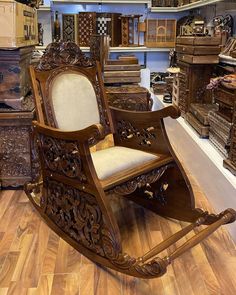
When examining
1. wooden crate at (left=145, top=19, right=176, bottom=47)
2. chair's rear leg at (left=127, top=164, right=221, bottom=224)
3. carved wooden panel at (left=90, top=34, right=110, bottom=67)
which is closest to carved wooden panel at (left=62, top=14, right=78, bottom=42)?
carved wooden panel at (left=90, top=34, right=110, bottom=67)

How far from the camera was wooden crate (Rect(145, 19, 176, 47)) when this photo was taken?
4.34 meters

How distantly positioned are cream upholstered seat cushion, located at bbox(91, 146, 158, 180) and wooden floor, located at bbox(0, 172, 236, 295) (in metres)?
0.41

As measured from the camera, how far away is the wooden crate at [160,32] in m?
4.34

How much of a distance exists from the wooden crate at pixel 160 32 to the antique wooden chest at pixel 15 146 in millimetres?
2462

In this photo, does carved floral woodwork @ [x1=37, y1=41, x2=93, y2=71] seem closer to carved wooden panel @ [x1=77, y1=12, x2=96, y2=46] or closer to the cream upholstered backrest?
the cream upholstered backrest

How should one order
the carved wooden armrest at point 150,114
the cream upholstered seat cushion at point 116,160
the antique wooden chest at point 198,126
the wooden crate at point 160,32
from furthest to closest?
1. the wooden crate at point 160,32
2. the antique wooden chest at point 198,126
3. the carved wooden armrest at point 150,114
4. the cream upholstered seat cushion at point 116,160

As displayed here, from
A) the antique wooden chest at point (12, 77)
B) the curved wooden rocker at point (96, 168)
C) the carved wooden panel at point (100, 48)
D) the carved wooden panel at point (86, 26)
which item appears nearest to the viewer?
the curved wooden rocker at point (96, 168)

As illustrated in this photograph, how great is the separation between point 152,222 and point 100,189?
633mm

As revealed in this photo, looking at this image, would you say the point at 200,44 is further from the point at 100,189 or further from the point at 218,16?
the point at 100,189

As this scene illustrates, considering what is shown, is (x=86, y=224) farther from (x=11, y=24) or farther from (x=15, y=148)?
(x=11, y=24)

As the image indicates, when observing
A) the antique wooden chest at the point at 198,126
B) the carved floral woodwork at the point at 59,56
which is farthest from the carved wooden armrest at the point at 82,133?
the antique wooden chest at the point at 198,126

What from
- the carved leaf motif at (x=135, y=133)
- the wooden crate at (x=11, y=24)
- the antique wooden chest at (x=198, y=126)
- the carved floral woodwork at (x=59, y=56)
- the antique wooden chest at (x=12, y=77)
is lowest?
the antique wooden chest at (x=198, y=126)

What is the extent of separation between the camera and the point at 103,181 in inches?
65.1

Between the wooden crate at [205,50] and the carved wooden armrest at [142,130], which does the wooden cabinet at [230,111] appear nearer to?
the carved wooden armrest at [142,130]
